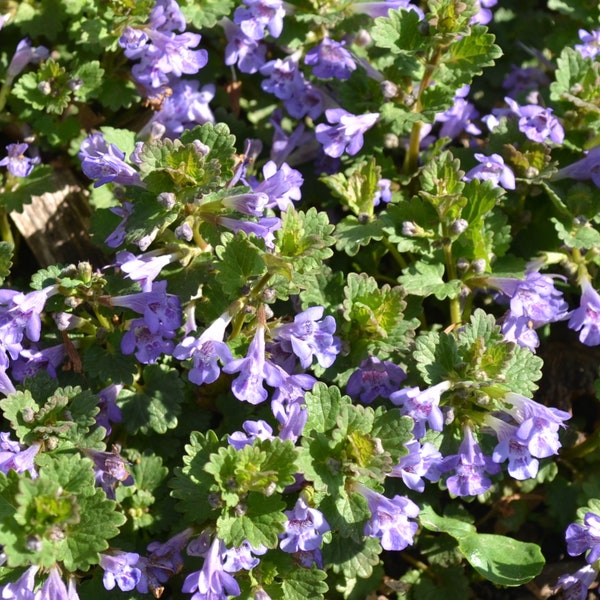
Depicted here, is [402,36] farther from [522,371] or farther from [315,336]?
[522,371]

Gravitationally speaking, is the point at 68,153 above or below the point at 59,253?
above

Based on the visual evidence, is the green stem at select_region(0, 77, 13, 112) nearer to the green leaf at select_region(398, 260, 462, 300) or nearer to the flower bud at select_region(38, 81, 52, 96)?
the flower bud at select_region(38, 81, 52, 96)

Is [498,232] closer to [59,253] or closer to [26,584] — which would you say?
[59,253]

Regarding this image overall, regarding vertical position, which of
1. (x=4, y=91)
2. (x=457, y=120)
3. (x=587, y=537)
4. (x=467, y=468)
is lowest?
(x=587, y=537)

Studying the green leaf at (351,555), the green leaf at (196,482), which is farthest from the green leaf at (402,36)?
the green leaf at (351,555)

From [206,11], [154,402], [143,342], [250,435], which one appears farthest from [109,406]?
[206,11]

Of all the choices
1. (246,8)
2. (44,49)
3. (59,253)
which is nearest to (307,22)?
(246,8)

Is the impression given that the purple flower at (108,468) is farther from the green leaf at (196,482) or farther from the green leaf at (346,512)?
the green leaf at (346,512)
